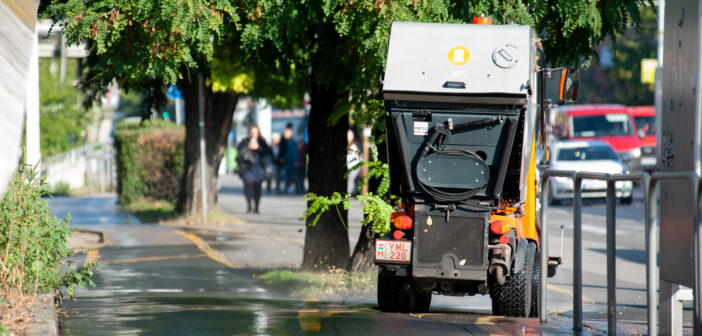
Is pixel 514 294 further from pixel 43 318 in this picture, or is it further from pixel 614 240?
pixel 43 318

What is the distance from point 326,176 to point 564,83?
351 centimetres

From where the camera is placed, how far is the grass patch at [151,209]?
19.0 metres

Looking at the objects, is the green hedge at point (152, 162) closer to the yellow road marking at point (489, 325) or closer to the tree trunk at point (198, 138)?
the tree trunk at point (198, 138)

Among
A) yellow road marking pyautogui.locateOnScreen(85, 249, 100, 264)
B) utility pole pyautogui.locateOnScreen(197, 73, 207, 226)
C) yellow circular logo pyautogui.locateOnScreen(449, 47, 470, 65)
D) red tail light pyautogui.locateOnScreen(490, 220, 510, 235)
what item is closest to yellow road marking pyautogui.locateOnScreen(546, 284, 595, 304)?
red tail light pyautogui.locateOnScreen(490, 220, 510, 235)

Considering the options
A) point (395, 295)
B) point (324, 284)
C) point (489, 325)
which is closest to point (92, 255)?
point (324, 284)

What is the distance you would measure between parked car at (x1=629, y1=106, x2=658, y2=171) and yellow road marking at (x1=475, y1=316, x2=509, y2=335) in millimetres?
21119

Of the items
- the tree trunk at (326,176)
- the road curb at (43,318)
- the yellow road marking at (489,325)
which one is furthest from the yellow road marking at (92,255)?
the yellow road marking at (489,325)

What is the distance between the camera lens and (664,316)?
23.4 ft

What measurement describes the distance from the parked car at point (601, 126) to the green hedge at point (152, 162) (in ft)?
48.7

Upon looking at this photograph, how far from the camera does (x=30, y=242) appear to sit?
24.1ft

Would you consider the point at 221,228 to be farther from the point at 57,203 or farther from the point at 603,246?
the point at 57,203

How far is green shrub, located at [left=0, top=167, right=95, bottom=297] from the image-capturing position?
7.09m

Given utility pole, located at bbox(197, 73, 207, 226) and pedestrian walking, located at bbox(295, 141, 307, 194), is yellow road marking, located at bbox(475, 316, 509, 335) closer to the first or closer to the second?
utility pole, located at bbox(197, 73, 207, 226)

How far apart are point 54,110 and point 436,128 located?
3249 cm
